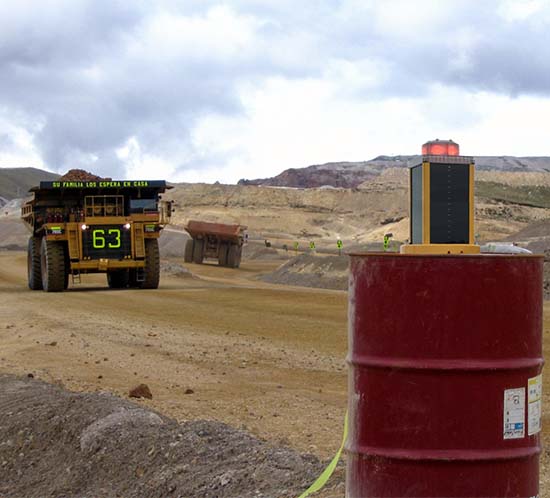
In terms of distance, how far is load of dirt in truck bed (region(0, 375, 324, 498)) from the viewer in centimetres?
687

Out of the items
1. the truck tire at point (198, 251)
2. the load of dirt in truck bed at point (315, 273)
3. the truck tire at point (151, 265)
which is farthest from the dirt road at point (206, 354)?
the truck tire at point (198, 251)

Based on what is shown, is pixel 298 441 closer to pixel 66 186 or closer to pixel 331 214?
pixel 66 186

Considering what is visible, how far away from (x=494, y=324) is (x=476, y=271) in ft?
0.71

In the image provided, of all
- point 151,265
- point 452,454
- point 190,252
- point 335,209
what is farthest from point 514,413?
point 335,209

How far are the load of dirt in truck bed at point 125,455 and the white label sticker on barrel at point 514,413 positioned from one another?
7.06 ft

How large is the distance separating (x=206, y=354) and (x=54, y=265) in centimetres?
1234

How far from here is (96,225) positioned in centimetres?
2558

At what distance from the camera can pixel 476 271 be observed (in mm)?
4316

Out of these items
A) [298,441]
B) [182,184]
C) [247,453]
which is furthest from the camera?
[182,184]

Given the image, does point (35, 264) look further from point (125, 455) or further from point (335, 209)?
point (335, 209)

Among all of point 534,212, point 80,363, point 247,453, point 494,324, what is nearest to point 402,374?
point 494,324

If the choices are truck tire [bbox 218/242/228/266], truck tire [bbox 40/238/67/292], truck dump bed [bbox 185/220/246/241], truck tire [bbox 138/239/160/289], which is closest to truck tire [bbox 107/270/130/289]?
truck tire [bbox 138/239/160/289]

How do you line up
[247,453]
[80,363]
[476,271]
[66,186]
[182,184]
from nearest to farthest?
[476,271]
[247,453]
[80,363]
[66,186]
[182,184]

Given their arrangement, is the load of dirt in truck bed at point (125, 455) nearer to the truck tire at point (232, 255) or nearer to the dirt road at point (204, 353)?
the dirt road at point (204, 353)
